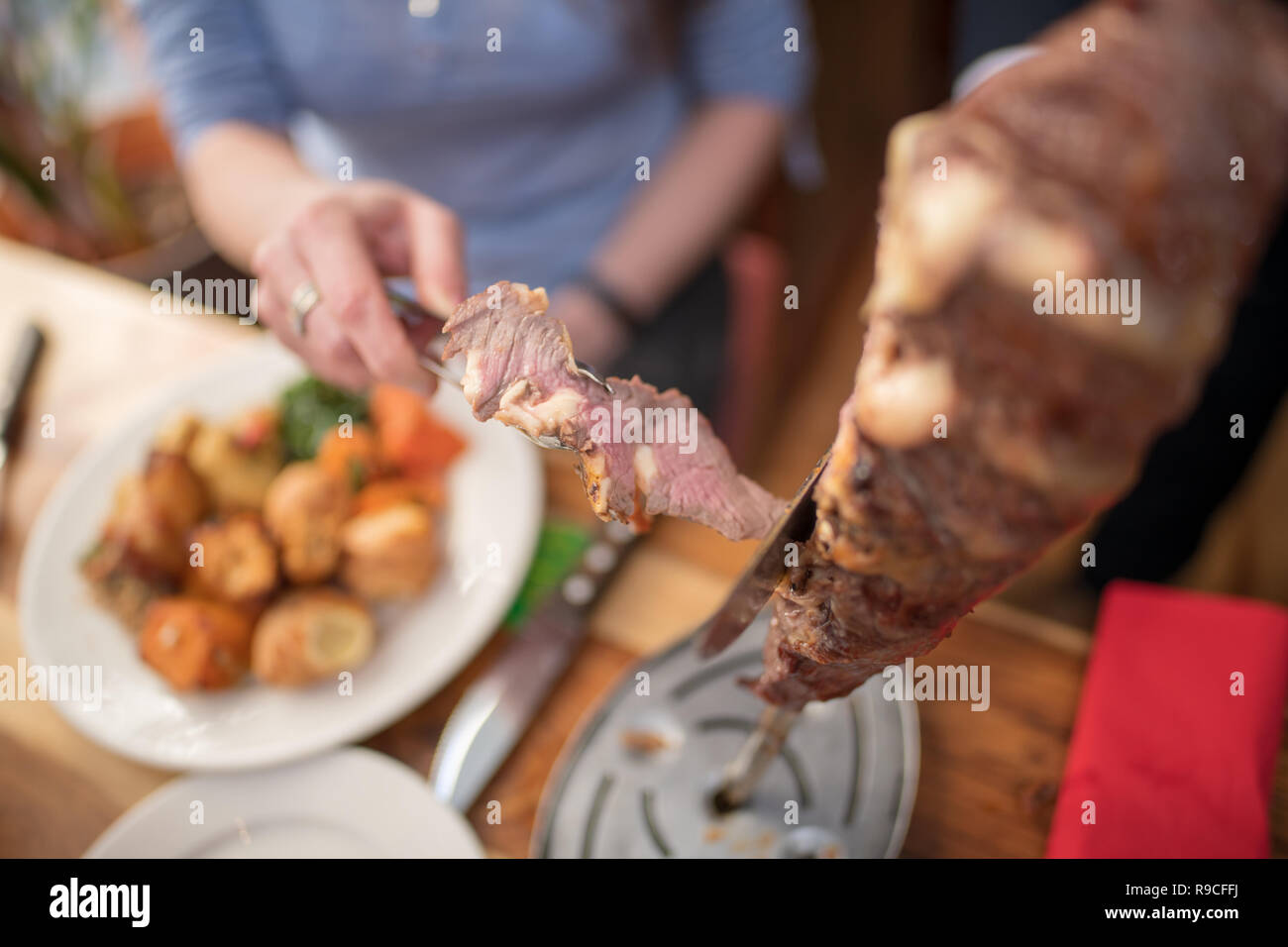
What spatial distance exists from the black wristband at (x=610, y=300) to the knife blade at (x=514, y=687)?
0.53m

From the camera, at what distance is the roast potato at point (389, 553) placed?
1025mm

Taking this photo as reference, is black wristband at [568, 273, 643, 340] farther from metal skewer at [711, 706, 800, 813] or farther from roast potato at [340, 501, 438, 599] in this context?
metal skewer at [711, 706, 800, 813]

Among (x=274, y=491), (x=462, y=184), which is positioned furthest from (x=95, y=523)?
(x=462, y=184)

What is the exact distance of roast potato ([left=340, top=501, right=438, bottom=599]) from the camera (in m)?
1.03

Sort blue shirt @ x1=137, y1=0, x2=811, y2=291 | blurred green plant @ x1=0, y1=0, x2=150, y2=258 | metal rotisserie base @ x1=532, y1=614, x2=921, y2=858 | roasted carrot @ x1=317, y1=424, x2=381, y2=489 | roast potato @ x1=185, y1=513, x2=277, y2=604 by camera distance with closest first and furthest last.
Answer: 1. metal rotisserie base @ x1=532, y1=614, x2=921, y2=858
2. roast potato @ x1=185, y1=513, x2=277, y2=604
3. roasted carrot @ x1=317, y1=424, x2=381, y2=489
4. blue shirt @ x1=137, y1=0, x2=811, y2=291
5. blurred green plant @ x1=0, y1=0, x2=150, y2=258

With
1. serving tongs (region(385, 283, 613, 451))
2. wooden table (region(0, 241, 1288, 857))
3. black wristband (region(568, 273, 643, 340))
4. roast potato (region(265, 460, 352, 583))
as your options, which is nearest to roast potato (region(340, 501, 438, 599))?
roast potato (region(265, 460, 352, 583))

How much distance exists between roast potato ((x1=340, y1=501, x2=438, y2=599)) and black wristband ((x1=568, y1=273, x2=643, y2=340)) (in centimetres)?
56

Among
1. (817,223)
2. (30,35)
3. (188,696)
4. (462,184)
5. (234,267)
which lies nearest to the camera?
(188,696)

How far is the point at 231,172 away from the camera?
131 centimetres

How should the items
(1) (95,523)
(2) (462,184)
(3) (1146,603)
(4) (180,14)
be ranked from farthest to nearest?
(2) (462,184)
(4) (180,14)
(1) (95,523)
(3) (1146,603)

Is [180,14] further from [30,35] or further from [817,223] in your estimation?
[817,223]

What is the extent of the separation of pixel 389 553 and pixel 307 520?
4.6 inches

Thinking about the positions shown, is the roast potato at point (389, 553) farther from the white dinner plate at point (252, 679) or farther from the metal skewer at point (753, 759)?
the metal skewer at point (753, 759)
